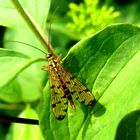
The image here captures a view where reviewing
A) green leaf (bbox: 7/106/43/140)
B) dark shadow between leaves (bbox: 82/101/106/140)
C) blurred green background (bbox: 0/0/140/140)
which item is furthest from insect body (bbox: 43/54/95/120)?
blurred green background (bbox: 0/0/140/140)

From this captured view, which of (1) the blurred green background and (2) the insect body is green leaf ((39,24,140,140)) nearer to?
(2) the insect body

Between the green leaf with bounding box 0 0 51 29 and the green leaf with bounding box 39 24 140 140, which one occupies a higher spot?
the green leaf with bounding box 0 0 51 29

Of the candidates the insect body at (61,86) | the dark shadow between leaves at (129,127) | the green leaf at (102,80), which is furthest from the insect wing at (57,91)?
the dark shadow between leaves at (129,127)

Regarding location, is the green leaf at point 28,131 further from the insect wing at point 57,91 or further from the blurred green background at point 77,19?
the blurred green background at point 77,19

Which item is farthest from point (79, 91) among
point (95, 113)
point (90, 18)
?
point (90, 18)

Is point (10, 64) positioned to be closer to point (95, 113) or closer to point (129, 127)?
point (95, 113)

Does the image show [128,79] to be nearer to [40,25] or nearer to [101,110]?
[101,110]
